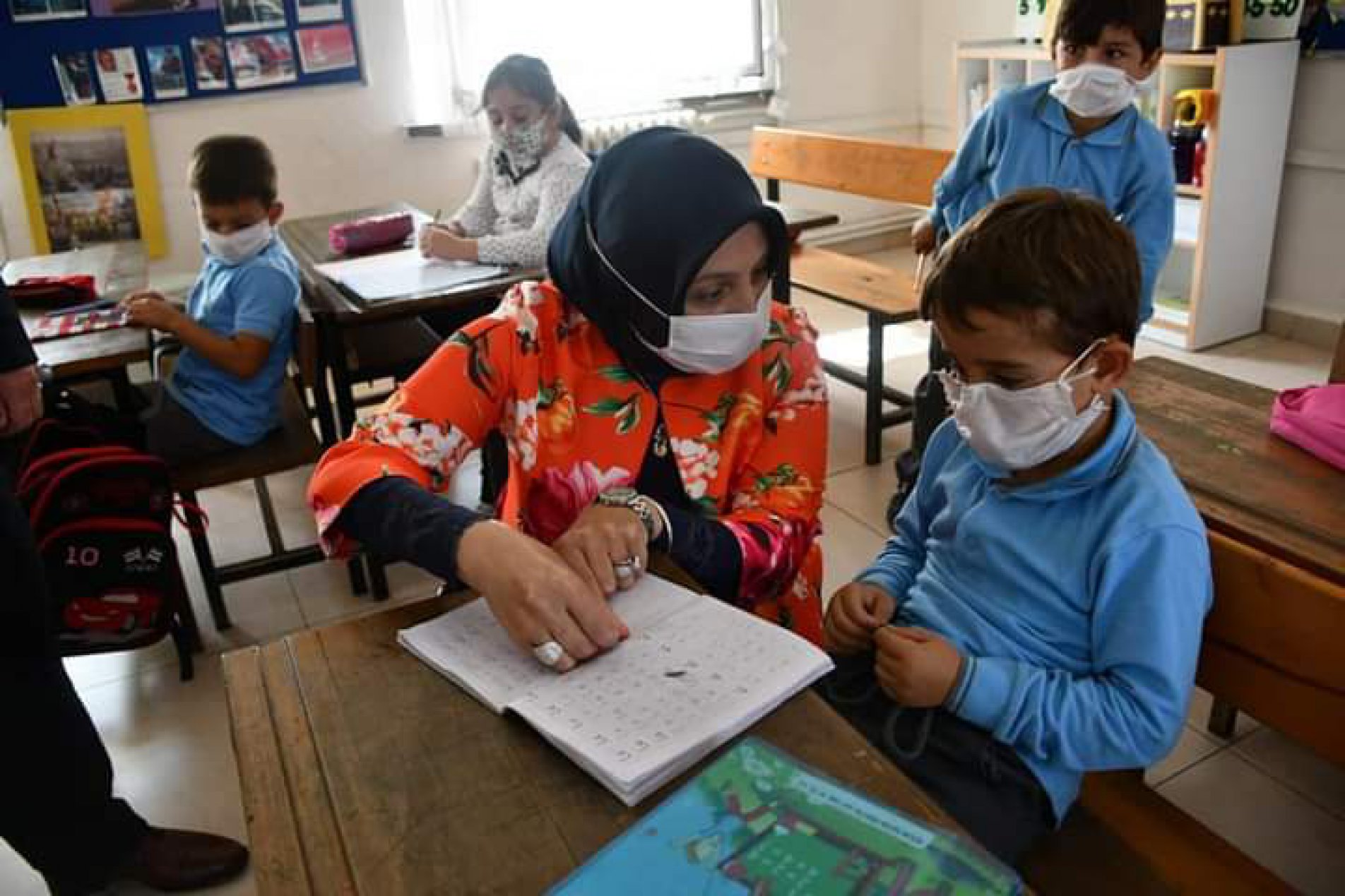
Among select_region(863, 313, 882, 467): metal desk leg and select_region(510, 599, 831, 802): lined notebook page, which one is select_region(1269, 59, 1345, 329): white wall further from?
select_region(510, 599, 831, 802): lined notebook page

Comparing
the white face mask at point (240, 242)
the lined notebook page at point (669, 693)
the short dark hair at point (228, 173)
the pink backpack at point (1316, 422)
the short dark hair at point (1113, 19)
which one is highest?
the short dark hair at point (1113, 19)

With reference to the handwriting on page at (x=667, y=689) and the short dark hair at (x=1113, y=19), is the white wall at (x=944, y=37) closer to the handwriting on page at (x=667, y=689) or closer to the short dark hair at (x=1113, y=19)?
the short dark hair at (x=1113, y=19)

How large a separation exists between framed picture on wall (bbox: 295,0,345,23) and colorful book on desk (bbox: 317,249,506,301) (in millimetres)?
1777

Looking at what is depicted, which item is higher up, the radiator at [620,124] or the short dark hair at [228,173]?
the short dark hair at [228,173]

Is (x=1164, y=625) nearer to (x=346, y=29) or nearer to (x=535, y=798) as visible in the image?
(x=535, y=798)

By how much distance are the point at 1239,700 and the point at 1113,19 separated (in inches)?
66.0

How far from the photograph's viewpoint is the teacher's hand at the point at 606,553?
1039 mm

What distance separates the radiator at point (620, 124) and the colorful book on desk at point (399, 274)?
2.09 m

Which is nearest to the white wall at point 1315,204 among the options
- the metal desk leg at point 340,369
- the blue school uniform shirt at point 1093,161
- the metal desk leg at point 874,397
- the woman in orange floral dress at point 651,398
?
the blue school uniform shirt at point 1093,161

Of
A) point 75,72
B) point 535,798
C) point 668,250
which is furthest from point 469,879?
point 75,72

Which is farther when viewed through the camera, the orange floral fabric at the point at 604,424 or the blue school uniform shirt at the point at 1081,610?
the orange floral fabric at the point at 604,424

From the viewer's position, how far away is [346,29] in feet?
13.5

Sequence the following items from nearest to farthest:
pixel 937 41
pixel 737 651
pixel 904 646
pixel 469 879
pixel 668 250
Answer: pixel 469 879, pixel 737 651, pixel 904 646, pixel 668 250, pixel 937 41

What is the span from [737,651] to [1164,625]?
0.40 meters
